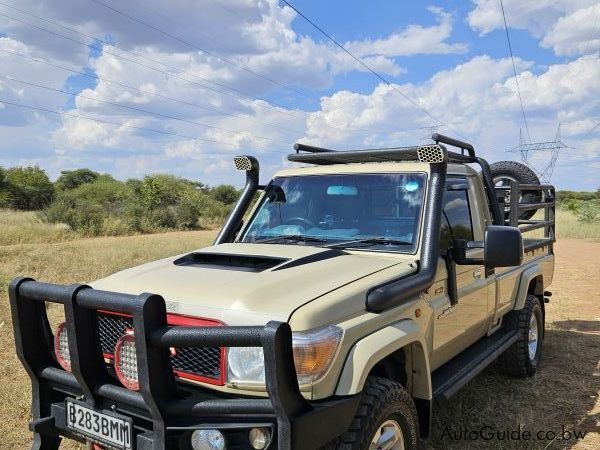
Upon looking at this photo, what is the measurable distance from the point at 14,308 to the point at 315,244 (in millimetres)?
1874

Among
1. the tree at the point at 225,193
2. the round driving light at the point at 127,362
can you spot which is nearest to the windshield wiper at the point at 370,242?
the round driving light at the point at 127,362

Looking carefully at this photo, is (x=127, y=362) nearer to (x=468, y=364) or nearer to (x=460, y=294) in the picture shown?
(x=460, y=294)

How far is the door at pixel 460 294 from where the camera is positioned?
3732 mm

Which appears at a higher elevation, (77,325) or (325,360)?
(77,325)

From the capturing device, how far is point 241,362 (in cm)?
253

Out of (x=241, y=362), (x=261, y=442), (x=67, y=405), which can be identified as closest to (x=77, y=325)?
(x=67, y=405)

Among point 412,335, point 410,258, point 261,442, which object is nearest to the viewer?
point 261,442

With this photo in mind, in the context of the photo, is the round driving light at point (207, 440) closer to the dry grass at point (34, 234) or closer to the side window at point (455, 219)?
the side window at point (455, 219)

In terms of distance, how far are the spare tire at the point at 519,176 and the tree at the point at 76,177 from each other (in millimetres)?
58854

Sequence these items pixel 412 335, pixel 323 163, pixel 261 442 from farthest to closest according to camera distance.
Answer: pixel 323 163 → pixel 412 335 → pixel 261 442

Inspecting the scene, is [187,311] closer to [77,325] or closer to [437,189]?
[77,325]

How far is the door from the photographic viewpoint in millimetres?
3732

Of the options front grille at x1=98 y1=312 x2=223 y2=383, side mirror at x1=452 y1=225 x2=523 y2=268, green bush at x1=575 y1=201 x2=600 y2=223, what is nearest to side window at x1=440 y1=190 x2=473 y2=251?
side mirror at x1=452 y1=225 x2=523 y2=268

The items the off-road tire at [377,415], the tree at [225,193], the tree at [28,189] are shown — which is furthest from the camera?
the tree at [225,193]
